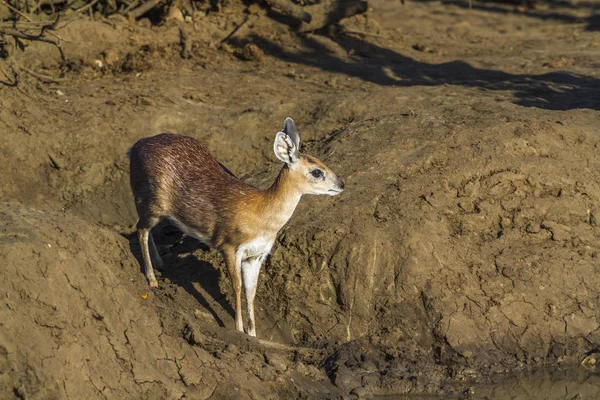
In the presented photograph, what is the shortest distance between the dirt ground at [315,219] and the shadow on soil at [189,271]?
29 mm

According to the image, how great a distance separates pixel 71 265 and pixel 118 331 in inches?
24.2

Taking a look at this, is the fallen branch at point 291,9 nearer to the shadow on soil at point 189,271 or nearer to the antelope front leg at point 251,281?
the shadow on soil at point 189,271

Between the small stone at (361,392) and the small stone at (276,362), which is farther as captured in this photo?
the small stone at (361,392)

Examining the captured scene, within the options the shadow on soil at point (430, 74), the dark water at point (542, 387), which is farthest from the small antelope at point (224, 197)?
the shadow on soil at point (430, 74)

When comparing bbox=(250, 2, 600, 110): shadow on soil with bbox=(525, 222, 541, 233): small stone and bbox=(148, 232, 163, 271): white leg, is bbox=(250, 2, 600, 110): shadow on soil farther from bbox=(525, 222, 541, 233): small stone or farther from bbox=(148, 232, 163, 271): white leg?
bbox=(148, 232, 163, 271): white leg

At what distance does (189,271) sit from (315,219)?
136cm

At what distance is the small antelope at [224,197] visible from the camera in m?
8.90

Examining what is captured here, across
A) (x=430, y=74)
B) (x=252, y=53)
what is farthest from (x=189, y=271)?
(x=430, y=74)

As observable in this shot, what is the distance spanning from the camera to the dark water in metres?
8.70

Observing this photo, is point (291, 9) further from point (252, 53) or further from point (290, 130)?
point (290, 130)

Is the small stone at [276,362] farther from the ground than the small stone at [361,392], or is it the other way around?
the small stone at [276,362]

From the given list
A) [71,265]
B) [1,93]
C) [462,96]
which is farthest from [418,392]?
[1,93]

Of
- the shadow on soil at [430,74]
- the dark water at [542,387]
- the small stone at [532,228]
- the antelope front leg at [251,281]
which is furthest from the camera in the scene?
the shadow on soil at [430,74]

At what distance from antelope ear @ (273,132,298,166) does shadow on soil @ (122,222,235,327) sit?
1698mm
